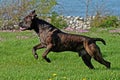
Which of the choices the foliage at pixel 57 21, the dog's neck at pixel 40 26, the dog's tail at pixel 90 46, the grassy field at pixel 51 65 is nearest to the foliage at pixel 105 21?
the foliage at pixel 57 21

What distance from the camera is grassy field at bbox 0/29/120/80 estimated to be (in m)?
10.7

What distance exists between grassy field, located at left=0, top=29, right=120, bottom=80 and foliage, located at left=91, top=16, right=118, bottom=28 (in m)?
11.8

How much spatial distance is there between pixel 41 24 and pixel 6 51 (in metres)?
5.43

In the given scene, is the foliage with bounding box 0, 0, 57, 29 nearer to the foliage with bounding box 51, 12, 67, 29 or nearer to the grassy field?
the foliage with bounding box 51, 12, 67, 29

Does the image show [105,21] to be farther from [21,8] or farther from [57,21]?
[21,8]

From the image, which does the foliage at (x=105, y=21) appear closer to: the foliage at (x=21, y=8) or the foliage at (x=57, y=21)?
the foliage at (x=57, y=21)

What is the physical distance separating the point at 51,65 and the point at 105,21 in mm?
19659

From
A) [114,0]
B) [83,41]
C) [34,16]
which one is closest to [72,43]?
[83,41]

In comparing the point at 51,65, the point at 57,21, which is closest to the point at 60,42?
→ the point at 51,65

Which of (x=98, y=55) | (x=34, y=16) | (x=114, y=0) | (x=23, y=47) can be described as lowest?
(x=114, y=0)

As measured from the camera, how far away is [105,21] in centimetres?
3394

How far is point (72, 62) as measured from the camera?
15758 mm

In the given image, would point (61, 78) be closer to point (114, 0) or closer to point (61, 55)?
point (61, 55)

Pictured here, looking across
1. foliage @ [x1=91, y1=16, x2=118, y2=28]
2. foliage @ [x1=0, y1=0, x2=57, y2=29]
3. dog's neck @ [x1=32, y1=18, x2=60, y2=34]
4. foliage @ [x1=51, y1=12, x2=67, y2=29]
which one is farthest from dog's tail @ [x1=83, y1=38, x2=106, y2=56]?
foliage @ [x1=91, y1=16, x2=118, y2=28]
